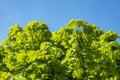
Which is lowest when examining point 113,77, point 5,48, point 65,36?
point 113,77

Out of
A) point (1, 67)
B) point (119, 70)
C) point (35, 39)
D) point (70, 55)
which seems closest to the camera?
point (70, 55)

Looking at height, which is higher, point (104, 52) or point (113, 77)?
point (104, 52)

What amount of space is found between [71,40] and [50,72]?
2.59 m

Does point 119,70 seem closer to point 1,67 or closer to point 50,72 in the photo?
point 50,72

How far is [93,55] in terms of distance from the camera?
74.1 feet

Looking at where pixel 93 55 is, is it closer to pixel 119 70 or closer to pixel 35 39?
pixel 119 70

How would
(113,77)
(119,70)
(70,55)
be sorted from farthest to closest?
(119,70) < (113,77) < (70,55)

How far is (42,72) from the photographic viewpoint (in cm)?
2322

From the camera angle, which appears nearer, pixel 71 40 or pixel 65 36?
pixel 71 40

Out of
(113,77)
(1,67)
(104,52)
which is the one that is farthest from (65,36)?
(1,67)

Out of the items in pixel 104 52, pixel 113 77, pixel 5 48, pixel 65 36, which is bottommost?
pixel 113 77

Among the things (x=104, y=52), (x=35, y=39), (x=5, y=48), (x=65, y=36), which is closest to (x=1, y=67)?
(x=5, y=48)

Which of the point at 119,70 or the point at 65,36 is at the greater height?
the point at 65,36

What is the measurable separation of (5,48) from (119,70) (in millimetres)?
13831
